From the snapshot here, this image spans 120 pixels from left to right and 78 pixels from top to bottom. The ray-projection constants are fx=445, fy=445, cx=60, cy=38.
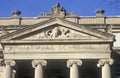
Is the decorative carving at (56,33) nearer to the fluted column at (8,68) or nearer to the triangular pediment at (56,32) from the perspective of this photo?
the triangular pediment at (56,32)

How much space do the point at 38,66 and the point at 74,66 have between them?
4.39 m

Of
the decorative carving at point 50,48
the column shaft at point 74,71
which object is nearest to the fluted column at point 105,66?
the decorative carving at point 50,48

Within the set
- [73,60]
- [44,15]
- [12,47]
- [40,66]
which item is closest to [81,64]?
[73,60]

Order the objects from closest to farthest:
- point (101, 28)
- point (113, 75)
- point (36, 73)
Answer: point (36, 73) → point (113, 75) → point (101, 28)

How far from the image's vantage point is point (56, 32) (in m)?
55.7

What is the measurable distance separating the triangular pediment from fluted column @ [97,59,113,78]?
2.94 meters

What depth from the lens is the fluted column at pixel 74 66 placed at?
53.6 m

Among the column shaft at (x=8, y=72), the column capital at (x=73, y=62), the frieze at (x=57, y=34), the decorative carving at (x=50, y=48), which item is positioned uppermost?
the frieze at (x=57, y=34)

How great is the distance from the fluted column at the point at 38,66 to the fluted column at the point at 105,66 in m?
6.87

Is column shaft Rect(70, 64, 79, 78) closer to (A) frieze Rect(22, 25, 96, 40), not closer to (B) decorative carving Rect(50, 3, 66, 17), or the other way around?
(A) frieze Rect(22, 25, 96, 40)

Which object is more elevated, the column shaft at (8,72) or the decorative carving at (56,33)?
the decorative carving at (56,33)

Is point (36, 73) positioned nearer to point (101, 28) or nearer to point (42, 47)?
point (42, 47)

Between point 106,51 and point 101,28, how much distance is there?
899cm

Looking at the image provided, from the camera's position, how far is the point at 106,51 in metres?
54.4
